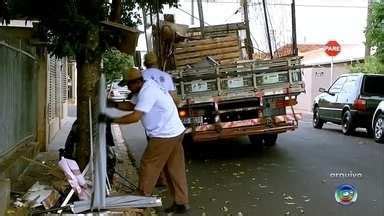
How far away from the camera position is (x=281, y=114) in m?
11.7

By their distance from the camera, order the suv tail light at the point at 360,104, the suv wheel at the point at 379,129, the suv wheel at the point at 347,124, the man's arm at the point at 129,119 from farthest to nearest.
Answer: the suv wheel at the point at 347,124
the suv tail light at the point at 360,104
the suv wheel at the point at 379,129
the man's arm at the point at 129,119

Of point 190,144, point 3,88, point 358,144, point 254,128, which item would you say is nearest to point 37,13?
point 3,88

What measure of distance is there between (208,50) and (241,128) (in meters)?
1.86

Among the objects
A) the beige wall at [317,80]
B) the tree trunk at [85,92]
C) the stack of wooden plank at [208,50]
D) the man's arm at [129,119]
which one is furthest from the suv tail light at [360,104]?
the beige wall at [317,80]

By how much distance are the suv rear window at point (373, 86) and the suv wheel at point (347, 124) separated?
2.49 feet

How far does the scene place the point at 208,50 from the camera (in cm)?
1232

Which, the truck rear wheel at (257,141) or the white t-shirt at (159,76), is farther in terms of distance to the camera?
the truck rear wheel at (257,141)

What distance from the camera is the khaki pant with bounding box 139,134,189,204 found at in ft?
23.0

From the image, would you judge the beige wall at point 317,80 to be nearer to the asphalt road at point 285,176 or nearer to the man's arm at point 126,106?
the asphalt road at point 285,176

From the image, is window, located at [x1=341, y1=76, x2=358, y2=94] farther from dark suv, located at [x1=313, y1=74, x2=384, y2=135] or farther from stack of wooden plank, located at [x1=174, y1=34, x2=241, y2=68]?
stack of wooden plank, located at [x1=174, y1=34, x2=241, y2=68]

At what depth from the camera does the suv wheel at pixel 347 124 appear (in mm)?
16281

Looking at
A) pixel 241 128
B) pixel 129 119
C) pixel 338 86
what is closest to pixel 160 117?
pixel 129 119

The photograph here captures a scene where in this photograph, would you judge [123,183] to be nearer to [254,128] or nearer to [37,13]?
[37,13]

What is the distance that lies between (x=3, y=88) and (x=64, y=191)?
5.00 ft
